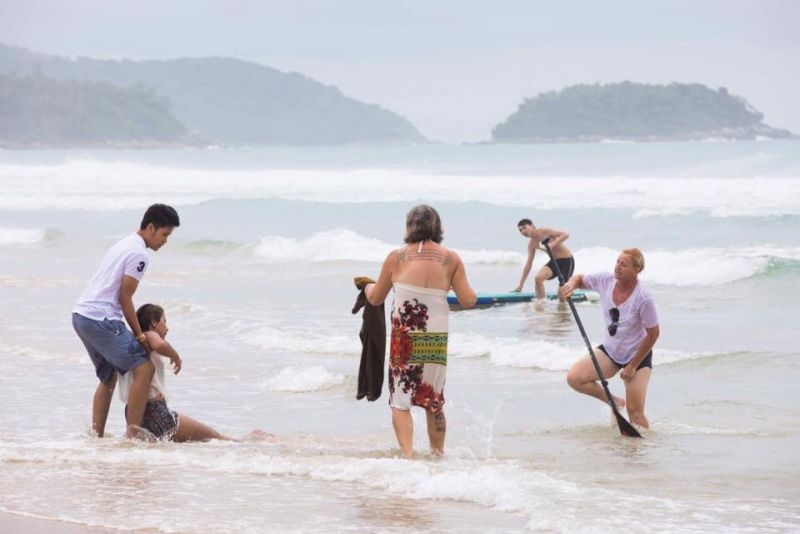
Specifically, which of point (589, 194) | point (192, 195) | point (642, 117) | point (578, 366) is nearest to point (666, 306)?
point (578, 366)

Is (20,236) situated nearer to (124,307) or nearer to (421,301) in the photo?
(124,307)

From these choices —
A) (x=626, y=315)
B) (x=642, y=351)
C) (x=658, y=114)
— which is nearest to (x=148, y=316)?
(x=626, y=315)

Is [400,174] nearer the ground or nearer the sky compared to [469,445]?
nearer the sky

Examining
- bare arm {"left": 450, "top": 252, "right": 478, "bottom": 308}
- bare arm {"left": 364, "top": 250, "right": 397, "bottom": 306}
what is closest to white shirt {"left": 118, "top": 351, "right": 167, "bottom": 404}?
bare arm {"left": 364, "top": 250, "right": 397, "bottom": 306}

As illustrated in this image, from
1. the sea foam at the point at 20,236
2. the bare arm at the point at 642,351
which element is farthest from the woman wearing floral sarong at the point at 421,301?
the sea foam at the point at 20,236

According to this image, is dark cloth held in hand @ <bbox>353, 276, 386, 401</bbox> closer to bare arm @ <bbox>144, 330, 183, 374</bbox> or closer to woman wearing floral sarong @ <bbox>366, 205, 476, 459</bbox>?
woman wearing floral sarong @ <bbox>366, 205, 476, 459</bbox>

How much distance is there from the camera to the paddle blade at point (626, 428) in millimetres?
8523

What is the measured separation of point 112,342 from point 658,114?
137870 millimetres

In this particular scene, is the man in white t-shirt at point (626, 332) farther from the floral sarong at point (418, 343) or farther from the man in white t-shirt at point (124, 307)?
the man in white t-shirt at point (124, 307)

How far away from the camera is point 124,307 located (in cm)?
732

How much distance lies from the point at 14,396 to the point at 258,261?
1472 cm

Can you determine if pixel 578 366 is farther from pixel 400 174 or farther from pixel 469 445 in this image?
pixel 400 174

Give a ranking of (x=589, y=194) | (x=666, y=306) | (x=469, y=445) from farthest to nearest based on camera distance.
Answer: (x=589, y=194) < (x=666, y=306) < (x=469, y=445)

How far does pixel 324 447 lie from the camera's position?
8.24 m
